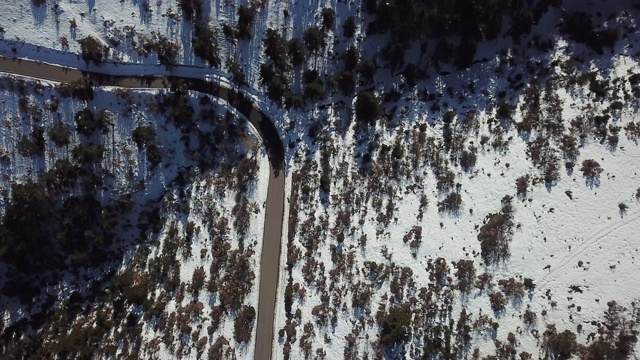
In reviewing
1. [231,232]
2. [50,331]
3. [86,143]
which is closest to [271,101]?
[231,232]

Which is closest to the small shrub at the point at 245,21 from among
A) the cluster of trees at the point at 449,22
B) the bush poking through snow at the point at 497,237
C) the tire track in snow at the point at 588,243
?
the cluster of trees at the point at 449,22

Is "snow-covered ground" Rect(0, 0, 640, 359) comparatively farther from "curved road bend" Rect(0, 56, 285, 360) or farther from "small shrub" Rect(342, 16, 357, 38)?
"small shrub" Rect(342, 16, 357, 38)

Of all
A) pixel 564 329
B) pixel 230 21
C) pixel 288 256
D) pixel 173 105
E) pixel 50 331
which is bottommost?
pixel 50 331

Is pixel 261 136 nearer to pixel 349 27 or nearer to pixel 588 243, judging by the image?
pixel 349 27

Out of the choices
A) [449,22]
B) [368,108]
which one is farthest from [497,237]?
[449,22]

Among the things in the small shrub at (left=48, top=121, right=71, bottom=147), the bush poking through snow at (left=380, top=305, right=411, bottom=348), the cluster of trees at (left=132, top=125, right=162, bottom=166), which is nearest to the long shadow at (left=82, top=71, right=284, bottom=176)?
the cluster of trees at (left=132, top=125, right=162, bottom=166)

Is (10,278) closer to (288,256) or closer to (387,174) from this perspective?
(288,256)
